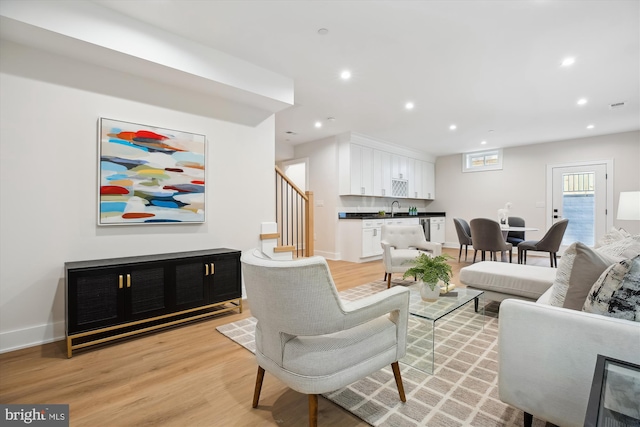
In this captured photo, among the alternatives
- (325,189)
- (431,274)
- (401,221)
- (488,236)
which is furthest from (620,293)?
(401,221)

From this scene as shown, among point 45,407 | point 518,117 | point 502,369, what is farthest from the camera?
point 518,117

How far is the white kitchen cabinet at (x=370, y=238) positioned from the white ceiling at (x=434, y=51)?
2.20 meters

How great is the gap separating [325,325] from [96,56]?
117 inches

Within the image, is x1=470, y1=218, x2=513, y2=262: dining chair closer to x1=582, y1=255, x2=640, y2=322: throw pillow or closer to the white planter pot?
the white planter pot

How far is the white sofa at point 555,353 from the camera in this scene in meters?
1.16

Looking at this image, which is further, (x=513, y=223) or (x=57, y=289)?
(x=513, y=223)

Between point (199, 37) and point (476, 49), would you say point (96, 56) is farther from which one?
point (476, 49)

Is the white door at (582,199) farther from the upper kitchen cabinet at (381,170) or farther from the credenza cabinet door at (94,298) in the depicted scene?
the credenza cabinet door at (94,298)

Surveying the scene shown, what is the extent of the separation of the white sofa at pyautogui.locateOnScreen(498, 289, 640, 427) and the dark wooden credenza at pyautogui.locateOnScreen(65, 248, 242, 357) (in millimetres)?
2517

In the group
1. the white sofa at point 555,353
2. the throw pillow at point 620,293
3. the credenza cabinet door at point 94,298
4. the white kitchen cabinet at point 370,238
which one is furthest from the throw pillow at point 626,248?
the white kitchen cabinet at point 370,238

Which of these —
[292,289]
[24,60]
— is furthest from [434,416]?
[24,60]

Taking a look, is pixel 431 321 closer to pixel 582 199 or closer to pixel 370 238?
pixel 370 238

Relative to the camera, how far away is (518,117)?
5.15 m

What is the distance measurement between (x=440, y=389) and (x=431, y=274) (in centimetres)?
83
